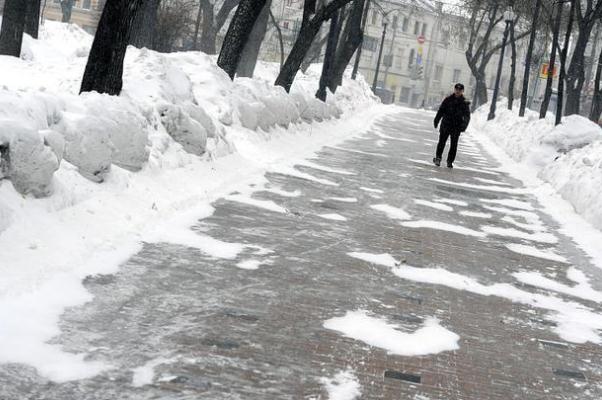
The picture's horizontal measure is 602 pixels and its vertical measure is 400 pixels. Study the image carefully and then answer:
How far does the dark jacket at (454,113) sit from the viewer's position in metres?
18.8

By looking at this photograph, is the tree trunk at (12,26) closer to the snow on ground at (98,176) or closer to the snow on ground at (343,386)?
the snow on ground at (98,176)

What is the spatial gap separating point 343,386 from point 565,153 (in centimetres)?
1502

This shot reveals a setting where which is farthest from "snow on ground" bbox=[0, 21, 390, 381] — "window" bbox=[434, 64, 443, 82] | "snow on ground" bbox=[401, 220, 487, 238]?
"window" bbox=[434, 64, 443, 82]

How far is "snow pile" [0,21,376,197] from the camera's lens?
7.12m

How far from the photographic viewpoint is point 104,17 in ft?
36.1

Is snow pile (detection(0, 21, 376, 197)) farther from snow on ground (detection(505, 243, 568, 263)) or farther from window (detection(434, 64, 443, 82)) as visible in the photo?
window (detection(434, 64, 443, 82))

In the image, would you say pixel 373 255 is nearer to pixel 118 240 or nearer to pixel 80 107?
pixel 118 240

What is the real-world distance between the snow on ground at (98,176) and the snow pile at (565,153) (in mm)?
3708

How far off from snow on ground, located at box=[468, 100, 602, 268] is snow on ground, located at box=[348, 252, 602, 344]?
6.72 ft

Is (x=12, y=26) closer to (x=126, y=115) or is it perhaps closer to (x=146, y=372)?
(x=126, y=115)

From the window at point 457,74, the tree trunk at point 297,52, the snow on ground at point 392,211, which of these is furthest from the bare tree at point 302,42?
the window at point 457,74

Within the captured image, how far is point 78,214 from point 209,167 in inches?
170

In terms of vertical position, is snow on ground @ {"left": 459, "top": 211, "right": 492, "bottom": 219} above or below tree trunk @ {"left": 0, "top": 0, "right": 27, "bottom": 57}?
below

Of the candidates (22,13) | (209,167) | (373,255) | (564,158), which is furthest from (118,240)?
(22,13)
